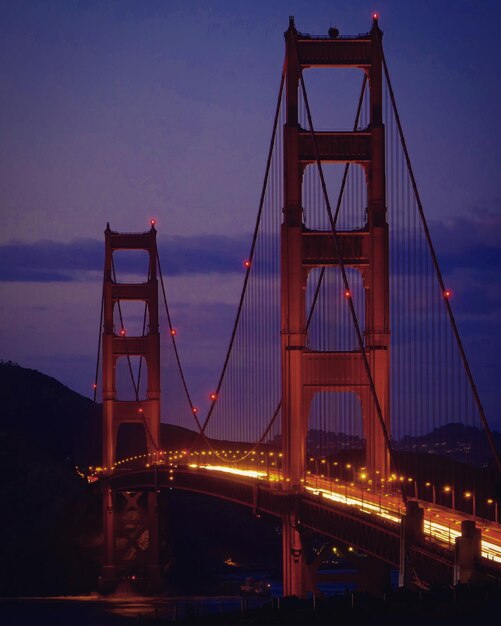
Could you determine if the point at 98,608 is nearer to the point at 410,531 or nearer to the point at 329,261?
the point at 329,261

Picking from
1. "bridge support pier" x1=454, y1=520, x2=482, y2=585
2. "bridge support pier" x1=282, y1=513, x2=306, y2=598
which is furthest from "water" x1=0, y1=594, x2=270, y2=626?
"bridge support pier" x1=454, y1=520, x2=482, y2=585

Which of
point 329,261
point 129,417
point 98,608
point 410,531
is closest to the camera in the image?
point 410,531

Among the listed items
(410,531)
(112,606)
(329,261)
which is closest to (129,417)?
(112,606)

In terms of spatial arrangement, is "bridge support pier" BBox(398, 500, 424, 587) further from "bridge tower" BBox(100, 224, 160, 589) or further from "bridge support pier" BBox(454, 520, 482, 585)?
"bridge tower" BBox(100, 224, 160, 589)

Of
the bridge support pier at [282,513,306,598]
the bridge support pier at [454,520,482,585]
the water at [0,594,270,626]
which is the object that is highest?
the bridge support pier at [454,520,482,585]

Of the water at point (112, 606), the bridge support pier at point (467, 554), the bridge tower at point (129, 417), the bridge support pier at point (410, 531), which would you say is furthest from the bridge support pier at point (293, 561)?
the bridge tower at point (129, 417)

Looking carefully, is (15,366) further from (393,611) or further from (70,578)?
(393,611)
